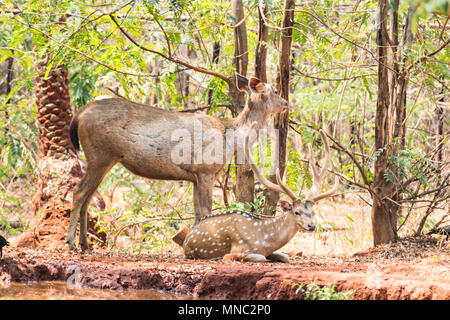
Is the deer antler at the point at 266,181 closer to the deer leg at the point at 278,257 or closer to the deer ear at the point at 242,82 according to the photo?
the deer leg at the point at 278,257

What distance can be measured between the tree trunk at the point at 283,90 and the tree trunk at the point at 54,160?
330cm

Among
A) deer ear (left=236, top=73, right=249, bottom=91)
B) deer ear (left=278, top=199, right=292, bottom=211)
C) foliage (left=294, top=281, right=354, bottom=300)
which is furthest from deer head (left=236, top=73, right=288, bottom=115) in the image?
foliage (left=294, top=281, right=354, bottom=300)

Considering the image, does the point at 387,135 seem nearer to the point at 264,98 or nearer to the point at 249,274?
the point at 264,98

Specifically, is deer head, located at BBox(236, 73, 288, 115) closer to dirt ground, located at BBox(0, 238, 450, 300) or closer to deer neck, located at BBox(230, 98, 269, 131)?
deer neck, located at BBox(230, 98, 269, 131)

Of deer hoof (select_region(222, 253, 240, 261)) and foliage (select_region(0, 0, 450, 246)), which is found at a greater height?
foliage (select_region(0, 0, 450, 246))

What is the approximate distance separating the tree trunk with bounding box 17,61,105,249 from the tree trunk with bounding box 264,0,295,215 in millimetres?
3298

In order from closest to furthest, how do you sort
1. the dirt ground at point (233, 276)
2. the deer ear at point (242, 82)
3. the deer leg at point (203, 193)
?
1. the dirt ground at point (233, 276)
2. the deer leg at point (203, 193)
3. the deer ear at point (242, 82)

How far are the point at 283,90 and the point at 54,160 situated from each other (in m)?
4.27

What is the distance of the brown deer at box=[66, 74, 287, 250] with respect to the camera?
746 cm

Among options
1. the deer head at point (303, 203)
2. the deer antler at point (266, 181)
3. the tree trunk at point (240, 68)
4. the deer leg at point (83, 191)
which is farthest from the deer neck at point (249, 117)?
the deer leg at point (83, 191)

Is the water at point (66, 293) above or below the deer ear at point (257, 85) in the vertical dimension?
below

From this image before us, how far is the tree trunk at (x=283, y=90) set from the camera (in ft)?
26.6

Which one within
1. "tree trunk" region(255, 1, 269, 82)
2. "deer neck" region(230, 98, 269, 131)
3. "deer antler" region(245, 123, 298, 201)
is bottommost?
"deer antler" region(245, 123, 298, 201)

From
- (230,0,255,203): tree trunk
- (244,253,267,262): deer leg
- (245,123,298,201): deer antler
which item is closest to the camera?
(244,253,267,262): deer leg
